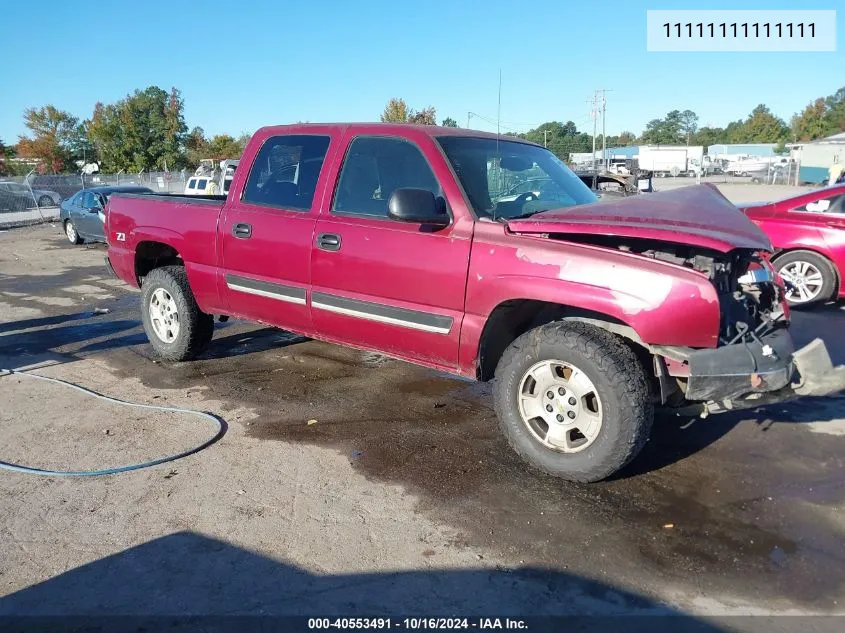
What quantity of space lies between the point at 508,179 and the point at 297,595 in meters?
2.92

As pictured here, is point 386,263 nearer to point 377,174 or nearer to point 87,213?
point 377,174

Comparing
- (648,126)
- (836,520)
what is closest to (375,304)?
(836,520)

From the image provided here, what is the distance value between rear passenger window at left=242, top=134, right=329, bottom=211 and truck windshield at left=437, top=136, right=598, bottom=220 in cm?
104

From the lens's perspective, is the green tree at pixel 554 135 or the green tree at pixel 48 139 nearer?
the green tree at pixel 554 135

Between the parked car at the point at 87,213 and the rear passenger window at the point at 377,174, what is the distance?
506 inches

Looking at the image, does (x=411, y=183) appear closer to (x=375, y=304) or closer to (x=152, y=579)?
(x=375, y=304)

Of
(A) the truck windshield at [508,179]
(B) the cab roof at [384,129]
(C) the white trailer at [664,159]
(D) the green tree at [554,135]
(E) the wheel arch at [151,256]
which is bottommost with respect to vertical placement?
(E) the wheel arch at [151,256]

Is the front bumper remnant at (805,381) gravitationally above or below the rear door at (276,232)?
below

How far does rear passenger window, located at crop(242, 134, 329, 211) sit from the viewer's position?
4.88 meters

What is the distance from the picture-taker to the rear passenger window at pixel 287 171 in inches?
192

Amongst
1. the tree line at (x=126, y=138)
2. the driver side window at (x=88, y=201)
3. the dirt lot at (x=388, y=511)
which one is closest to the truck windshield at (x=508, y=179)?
the dirt lot at (x=388, y=511)

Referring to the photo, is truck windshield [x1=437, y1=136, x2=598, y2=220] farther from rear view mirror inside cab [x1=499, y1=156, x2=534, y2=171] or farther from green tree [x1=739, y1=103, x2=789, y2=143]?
green tree [x1=739, y1=103, x2=789, y2=143]

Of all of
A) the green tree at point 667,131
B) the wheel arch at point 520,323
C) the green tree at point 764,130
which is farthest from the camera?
the green tree at point 667,131

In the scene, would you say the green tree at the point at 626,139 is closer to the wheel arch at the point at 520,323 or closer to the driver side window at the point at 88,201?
the driver side window at the point at 88,201
